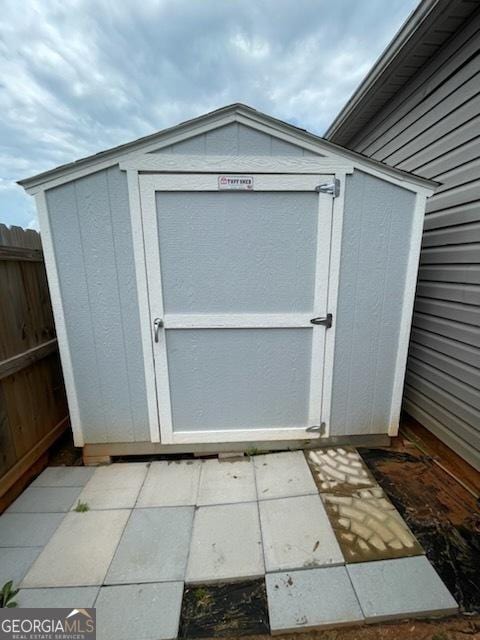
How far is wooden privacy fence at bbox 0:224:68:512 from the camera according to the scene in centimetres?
188

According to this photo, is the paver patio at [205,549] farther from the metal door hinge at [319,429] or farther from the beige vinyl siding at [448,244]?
the beige vinyl siding at [448,244]

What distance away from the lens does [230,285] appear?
2.00 metres

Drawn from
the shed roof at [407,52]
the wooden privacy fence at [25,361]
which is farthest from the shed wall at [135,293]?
the shed roof at [407,52]

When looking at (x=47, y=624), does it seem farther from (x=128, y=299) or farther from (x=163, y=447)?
(x=128, y=299)

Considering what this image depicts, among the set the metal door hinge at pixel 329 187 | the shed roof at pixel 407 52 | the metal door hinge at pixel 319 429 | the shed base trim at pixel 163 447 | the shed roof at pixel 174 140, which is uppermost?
the shed roof at pixel 407 52

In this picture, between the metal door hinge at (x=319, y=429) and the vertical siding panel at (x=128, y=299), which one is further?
the metal door hinge at (x=319, y=429)

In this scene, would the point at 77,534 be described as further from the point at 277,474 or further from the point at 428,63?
the point at 428,63

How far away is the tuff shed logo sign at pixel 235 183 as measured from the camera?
1837 millimetres

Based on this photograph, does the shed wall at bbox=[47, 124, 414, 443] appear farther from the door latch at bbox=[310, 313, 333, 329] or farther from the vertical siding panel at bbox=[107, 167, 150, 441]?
the door latch at bbox=[310, 313, 333, 329]

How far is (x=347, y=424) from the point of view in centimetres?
229

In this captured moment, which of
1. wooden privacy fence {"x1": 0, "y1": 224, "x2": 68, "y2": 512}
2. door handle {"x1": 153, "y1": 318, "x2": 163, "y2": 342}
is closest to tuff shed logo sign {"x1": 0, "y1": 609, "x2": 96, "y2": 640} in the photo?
wooden privacy fence {"x1": 0, "y1": 224, "x2": 68, "y2": 512}

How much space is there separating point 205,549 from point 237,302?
1.51 meters

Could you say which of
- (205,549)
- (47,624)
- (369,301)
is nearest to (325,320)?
(369,301)

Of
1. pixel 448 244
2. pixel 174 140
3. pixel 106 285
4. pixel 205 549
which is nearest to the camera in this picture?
pixel 205 549
